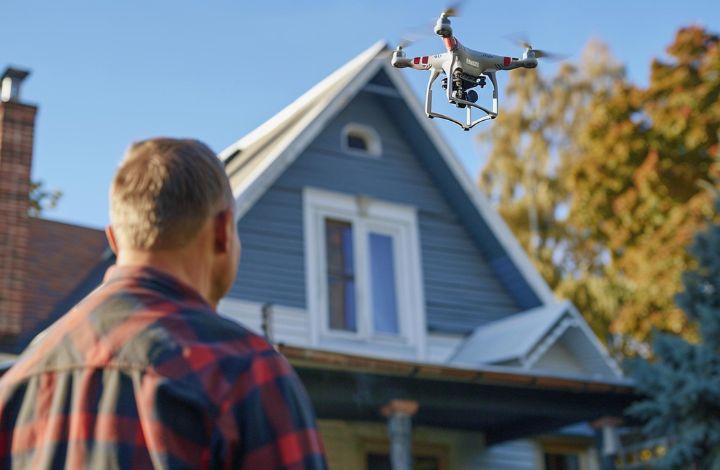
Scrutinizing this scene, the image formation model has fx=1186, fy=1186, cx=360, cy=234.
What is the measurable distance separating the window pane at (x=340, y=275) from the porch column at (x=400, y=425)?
2302 mm

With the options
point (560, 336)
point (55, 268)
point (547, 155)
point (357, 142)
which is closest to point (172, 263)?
point (560, 336)

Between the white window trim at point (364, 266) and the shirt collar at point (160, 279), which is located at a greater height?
the white window trim at point (364, 266)

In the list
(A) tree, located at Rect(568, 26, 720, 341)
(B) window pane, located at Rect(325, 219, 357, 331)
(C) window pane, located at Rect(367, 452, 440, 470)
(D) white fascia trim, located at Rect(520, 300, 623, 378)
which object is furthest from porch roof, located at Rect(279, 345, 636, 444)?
(A) tree, located at Rect(568, 26, 720, 341)

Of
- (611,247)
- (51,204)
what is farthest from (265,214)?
(611,247)

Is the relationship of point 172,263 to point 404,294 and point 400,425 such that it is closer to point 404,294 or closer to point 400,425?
point 400,425

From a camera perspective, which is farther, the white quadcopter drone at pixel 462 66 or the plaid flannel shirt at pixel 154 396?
the white quadcopter drone at pixel 462 66

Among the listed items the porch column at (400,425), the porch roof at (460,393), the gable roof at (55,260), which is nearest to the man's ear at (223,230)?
the porch roof at (460,393)

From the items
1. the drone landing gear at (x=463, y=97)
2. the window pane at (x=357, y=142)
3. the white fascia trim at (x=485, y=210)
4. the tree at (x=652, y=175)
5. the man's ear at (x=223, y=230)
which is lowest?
A: the man's ear at (x=223, y=230)

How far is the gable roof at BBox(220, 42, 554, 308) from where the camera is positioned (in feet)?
46.7

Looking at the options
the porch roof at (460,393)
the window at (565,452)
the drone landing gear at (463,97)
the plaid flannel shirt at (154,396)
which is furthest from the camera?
the window at (565,452)

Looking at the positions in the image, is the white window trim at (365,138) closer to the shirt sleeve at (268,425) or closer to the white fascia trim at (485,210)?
the white fascia trim at (485,210)

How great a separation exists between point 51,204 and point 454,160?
24.7ft

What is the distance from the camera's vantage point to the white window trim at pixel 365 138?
15078 millimetres

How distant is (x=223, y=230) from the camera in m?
2.06
